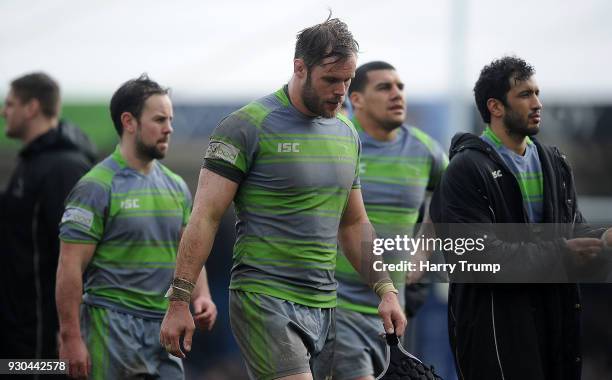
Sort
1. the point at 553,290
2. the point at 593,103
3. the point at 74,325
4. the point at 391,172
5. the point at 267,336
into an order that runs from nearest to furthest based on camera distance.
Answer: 1. the point at 267,336
2. the point at 553,290
3. the point at 74,325
4. the point at 391,172
5. the point at 593,103

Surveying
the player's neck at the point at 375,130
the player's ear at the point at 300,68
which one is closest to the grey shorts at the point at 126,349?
the player's ear at the point at 300,68

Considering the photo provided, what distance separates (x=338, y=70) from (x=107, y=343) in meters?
2.33

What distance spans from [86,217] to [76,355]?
0.81 m

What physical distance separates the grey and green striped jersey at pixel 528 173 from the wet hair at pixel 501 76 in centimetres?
22

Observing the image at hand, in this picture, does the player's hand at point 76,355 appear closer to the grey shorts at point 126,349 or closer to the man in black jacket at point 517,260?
the grey shorts at point 126,349

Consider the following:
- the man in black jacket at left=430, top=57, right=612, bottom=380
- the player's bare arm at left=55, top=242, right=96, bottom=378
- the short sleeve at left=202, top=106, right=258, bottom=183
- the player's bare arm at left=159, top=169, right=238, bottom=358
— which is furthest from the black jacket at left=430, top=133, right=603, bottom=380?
the player's bare arm at left=55, top=242, right=96, bottom=378

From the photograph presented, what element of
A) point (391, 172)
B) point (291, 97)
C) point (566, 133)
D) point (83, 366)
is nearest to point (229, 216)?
point (566, 133)

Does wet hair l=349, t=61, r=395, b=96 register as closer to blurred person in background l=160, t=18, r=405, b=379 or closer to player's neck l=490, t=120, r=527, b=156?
player's neck l=490, t=120, r=527, b=156

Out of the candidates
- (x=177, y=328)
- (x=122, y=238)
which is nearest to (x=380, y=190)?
(x=122, y=238)

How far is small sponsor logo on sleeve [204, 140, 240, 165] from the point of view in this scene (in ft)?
18.3

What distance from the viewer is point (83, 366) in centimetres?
678

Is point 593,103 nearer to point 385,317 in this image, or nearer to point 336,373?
point 336,373

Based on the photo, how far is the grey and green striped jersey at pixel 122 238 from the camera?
681 cm

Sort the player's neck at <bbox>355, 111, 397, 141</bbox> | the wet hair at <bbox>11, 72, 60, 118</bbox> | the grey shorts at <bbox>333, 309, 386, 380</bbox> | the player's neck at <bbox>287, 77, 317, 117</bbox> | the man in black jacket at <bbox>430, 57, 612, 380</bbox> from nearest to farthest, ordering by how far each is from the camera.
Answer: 1. the player's neck at <bbox>287, 77, 317, 117</bbox>
2. the man in black jacket at <bbox>430, 57, 612, 380</bbox>
3. the grey shorts at <bbox>333, 309, 386, 380</bbox>
4. the player's neck at <bbox>355, 111, 397, 141</bbox>
5. the wet hair at <bbox>11, 72, 60, 118</bbox>
